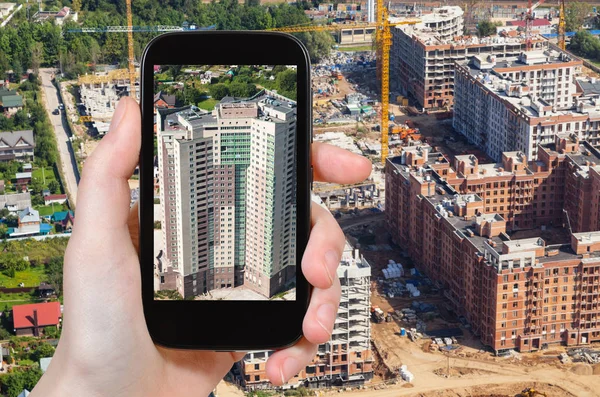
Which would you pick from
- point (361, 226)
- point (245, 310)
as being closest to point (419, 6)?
point (361, 226)

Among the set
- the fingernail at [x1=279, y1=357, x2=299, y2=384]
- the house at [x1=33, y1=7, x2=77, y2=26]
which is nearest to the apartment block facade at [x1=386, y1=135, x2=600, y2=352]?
the fingernail at [x1=279, y1=357, x2=299, y2=384]

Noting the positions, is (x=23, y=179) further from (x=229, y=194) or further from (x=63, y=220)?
Result: (x=229, y=194)

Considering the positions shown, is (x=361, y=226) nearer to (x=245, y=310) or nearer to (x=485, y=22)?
(x=485, y=22)

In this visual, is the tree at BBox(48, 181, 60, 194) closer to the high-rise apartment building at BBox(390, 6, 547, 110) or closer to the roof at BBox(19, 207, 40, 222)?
the roof at BBox(19, 207, 40, 222)

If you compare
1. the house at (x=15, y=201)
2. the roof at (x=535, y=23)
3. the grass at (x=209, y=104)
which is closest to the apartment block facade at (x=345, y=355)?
the house at (x=15, y=201)

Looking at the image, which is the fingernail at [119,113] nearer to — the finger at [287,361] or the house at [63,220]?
the finger at [287,361]
